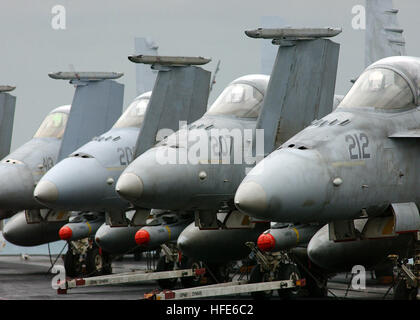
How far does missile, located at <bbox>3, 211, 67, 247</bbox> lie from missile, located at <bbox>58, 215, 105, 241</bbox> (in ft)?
5.69

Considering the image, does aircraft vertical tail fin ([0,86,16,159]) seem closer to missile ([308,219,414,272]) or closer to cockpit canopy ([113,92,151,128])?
cockpit canopy ([113,92,151,128])

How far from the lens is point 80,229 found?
1877 cm

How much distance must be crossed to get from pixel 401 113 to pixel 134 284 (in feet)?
28.6

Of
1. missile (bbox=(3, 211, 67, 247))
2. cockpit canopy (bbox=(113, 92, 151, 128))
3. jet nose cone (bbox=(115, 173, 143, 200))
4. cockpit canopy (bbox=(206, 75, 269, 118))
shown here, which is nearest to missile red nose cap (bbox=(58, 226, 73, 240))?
missile (bbox=(3, 211, 67, 247))

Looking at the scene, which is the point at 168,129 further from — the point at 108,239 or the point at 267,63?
the point at 267,63

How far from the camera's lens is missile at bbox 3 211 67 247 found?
68.2 ft

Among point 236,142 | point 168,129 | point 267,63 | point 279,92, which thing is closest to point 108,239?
point 168,129

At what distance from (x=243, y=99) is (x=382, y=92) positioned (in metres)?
3.89

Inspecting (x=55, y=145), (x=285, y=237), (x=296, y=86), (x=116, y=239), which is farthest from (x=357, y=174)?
(x=55, y=145)

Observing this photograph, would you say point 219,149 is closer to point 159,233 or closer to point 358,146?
point 159,233

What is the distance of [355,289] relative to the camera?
56.6 ft

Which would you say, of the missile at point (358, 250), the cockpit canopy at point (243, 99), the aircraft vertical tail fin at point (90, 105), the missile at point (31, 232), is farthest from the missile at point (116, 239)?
the missile at point (358, 250)

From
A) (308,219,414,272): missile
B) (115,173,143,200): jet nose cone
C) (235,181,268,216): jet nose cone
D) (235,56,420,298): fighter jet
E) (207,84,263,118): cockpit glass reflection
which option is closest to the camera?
(235,181,268,216): jet nose cone

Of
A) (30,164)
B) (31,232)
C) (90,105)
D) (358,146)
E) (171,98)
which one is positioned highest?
(358,146)
